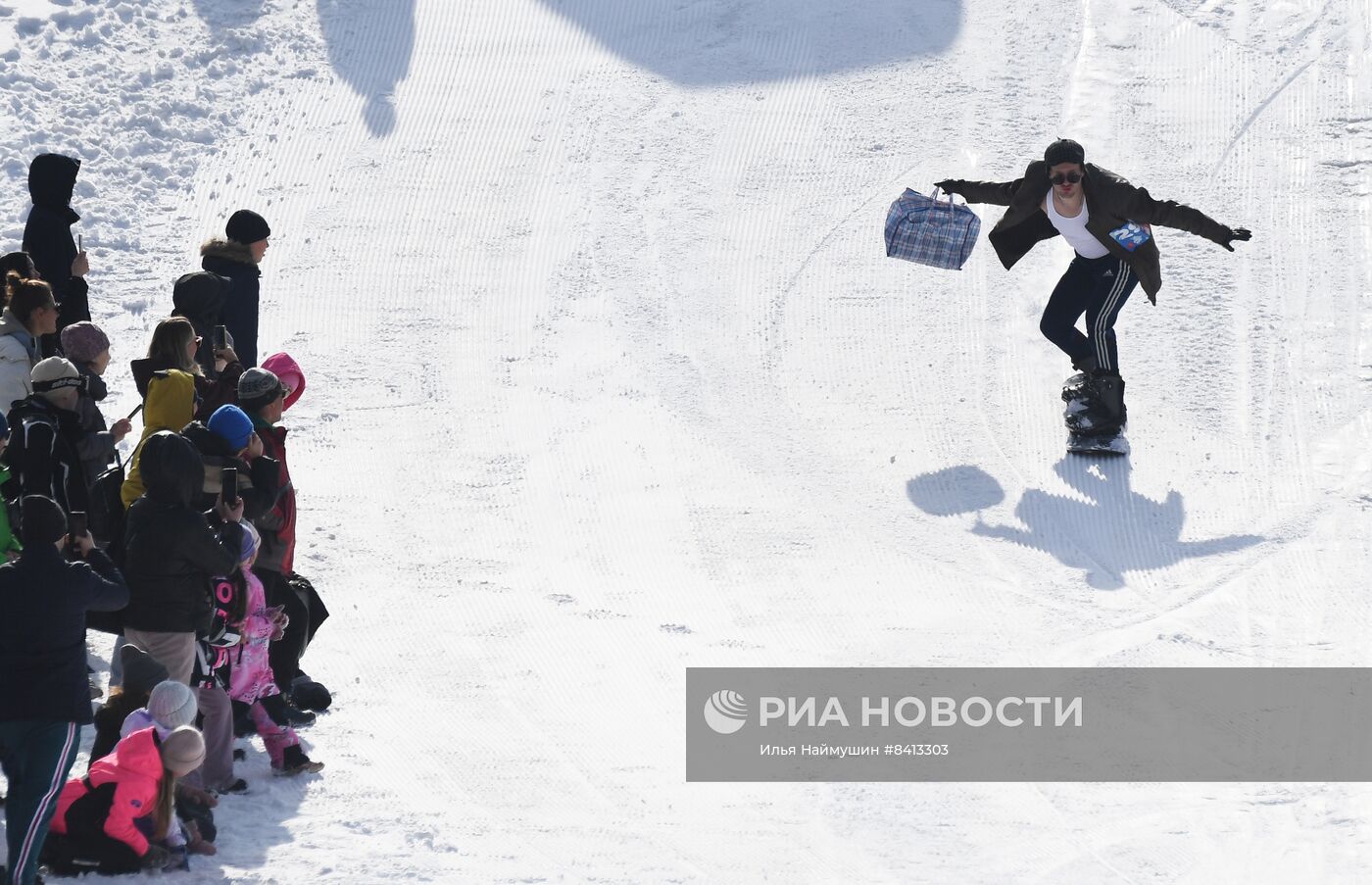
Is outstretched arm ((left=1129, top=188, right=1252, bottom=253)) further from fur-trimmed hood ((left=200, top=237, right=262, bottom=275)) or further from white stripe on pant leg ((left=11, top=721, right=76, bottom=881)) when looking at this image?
white stripe on pant leg ((left=11, top=721, right=76, bottom=881))

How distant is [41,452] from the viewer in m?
6.08

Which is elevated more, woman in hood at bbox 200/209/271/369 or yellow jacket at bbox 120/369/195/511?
woman in hood at bbox 200/209/271/369

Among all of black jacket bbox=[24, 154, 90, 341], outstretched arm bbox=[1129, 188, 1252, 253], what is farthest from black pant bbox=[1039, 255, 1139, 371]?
black jacket bbox=[24, 154, 90, 341]

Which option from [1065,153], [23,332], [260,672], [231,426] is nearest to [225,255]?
[23,332]

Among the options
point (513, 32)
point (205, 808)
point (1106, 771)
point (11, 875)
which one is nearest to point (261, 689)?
point (205, 808)

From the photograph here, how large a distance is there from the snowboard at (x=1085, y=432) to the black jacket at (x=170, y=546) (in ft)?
15.9

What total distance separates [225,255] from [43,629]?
3.23m

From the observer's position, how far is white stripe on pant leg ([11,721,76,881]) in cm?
488

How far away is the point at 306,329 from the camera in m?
10.3

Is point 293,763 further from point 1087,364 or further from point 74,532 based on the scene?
point 1087,364

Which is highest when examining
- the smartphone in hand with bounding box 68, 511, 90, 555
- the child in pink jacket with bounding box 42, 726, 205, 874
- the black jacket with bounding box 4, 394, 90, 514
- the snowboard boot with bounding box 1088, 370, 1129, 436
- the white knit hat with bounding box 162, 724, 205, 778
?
the snowboard boot with bounding box 1088, 370, 1129, 436

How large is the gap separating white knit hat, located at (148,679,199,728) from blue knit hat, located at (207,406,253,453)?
997 mm

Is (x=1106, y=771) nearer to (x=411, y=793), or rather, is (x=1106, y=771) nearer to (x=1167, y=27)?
(x=411, y=793)

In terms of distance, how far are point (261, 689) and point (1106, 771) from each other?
9.51 ft
